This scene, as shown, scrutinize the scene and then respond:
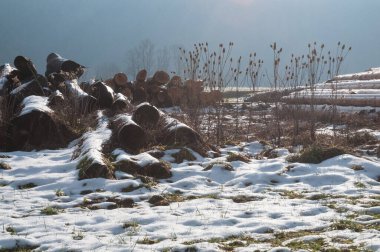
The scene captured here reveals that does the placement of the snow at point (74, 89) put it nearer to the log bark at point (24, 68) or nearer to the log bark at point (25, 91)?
the log bark at point (25, 91)

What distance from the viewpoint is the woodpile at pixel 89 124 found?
684 centimetres

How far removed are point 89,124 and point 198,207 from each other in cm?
503

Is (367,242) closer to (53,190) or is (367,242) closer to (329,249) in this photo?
(329,249)

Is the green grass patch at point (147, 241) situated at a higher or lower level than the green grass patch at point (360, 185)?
higher

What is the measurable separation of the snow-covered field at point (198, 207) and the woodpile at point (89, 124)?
338 millimetres

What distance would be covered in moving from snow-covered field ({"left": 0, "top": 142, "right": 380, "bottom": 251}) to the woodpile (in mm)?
338

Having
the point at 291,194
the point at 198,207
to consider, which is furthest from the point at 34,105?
the point at 291,194

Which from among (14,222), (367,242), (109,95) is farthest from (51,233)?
(109,95)

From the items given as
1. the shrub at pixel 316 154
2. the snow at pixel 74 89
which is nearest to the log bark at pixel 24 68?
the snow at pixel 74 89

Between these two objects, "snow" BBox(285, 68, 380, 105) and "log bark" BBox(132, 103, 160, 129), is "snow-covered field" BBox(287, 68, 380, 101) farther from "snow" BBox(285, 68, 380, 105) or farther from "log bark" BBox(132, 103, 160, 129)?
"log bark" BBox(132, 103, 160, 129)

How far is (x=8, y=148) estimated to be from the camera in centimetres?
838

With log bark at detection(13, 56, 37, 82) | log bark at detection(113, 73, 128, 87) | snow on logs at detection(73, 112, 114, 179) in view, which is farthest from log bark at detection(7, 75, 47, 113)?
log bark at detection(113, 73, 128, 87)

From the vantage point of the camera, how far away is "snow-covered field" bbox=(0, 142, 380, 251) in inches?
157

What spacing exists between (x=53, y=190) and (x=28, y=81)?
596cm
